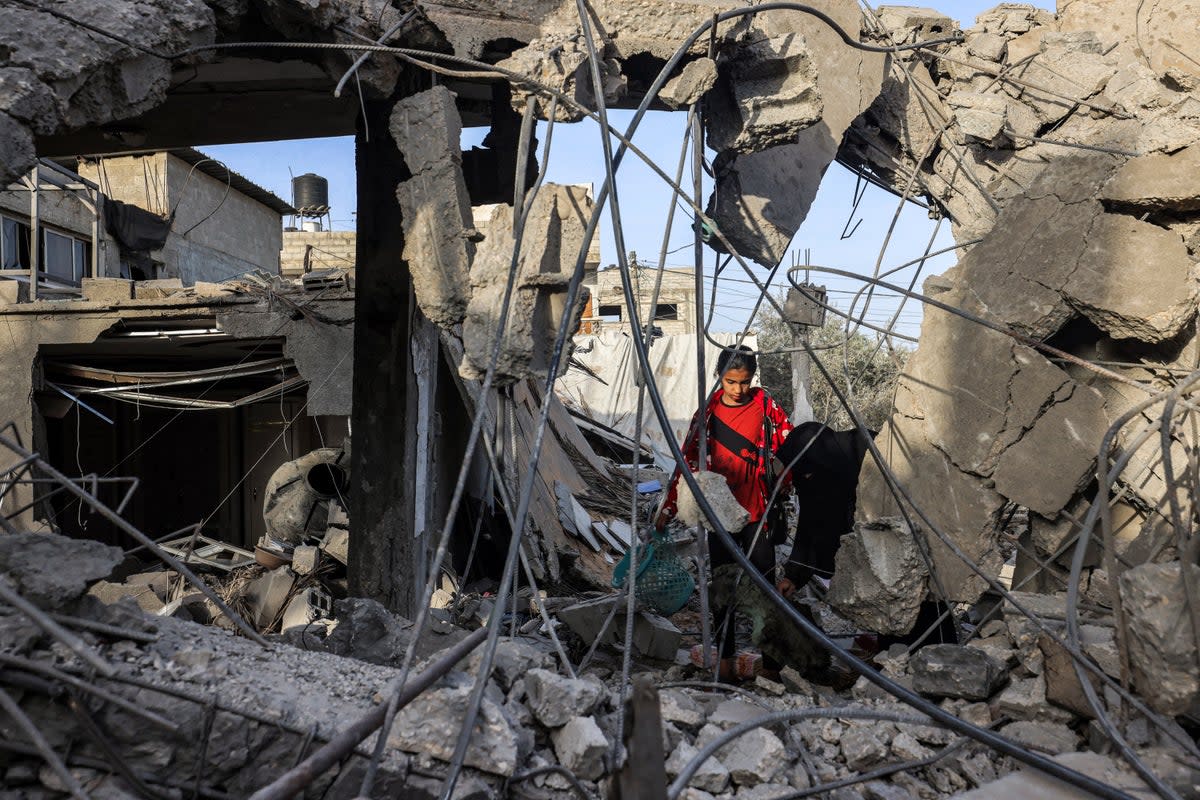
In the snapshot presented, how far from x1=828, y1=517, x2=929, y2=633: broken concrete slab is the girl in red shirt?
17.7 inches

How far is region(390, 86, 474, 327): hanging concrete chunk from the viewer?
458 cm

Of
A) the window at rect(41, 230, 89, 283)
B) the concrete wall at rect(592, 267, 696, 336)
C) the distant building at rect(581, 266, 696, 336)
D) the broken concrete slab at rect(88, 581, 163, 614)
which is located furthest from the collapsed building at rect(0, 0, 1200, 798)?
the concrete wall at rect(592, 267, 696, 336)

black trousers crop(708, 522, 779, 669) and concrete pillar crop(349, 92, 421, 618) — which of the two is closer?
black trousers crop(708, 522, 779, 669)

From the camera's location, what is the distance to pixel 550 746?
10.0ft

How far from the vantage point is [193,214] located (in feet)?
48.3

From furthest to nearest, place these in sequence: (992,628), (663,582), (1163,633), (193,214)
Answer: (193,214) < (663,582) < (992,628) < (1163,633)

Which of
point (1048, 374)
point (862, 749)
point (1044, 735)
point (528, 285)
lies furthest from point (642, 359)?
point (1048, 374)

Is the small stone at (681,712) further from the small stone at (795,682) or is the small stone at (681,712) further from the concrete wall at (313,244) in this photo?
the concrete wall at (313,244)

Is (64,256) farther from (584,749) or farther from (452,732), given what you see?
(584,749)

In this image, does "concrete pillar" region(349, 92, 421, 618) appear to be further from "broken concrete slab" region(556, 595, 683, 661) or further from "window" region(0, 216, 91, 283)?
"window" region(0, 216, 91, 283)

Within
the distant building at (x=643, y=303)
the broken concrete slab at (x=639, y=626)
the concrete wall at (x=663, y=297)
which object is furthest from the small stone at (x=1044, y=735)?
the concrete wall at (x=663, y=297)

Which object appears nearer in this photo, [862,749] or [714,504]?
[862,749]

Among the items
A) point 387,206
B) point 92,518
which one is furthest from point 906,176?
point 92,518

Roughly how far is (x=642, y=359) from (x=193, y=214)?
13.7 metres
